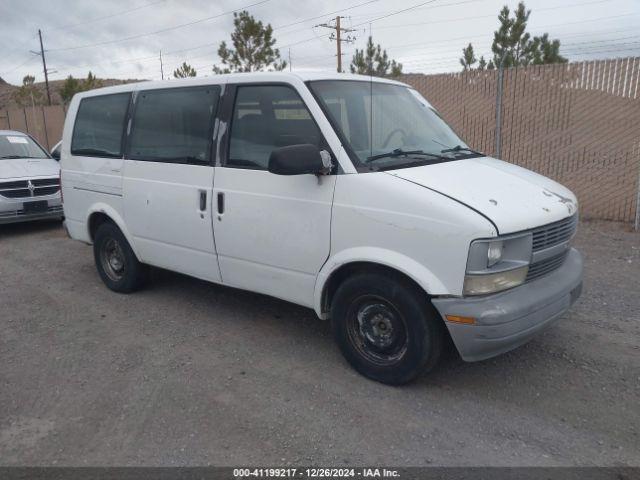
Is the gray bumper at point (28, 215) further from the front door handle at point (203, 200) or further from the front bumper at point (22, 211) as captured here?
the front door handle at point (203, 200)

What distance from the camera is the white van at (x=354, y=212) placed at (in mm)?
3258

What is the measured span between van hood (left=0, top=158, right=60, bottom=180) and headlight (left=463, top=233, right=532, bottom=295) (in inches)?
324

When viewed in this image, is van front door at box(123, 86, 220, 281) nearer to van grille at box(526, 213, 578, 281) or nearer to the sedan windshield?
van grille at box(526, 213, 578, 281)

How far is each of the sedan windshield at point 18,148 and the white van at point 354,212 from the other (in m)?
5.94

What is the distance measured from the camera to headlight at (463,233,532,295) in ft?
10.3

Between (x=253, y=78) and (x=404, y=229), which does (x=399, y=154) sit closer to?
(x=404, y=229)

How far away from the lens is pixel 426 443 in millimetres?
3105

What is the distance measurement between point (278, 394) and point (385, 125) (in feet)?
6.81

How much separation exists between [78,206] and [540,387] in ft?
15.8

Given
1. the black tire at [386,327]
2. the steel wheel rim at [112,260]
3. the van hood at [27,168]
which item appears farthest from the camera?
the van hood at [27,168]

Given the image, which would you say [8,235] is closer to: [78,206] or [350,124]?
[78,206]

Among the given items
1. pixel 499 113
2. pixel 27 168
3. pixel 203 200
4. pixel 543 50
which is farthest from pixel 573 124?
pixel 543 50

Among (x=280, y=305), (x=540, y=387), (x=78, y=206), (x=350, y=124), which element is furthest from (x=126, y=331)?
(x=540, y=387)

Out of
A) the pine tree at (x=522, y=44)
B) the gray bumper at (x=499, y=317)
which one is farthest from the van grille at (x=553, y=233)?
the pine tree at (x=522, y=44)
